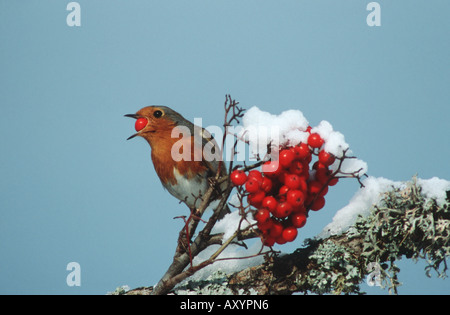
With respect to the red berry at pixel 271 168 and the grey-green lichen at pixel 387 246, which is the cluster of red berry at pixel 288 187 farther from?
the grey-green lichen at pixel 387 246

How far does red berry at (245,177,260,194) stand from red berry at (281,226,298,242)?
7.5 inches

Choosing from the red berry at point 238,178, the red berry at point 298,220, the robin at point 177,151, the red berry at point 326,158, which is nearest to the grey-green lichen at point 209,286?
the robin at point 177,151

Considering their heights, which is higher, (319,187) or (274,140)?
(274,140)

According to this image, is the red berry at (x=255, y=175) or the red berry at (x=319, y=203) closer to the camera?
the red berry at (x=255, y=175)

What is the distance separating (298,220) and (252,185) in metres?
0.21

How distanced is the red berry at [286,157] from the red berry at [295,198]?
91 millimetres

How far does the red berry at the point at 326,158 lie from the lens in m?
1.46

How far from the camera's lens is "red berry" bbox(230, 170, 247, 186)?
4.60ft

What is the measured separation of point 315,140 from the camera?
144 cm

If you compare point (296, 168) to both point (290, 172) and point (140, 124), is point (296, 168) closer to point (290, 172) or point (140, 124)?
point (290, 172)
